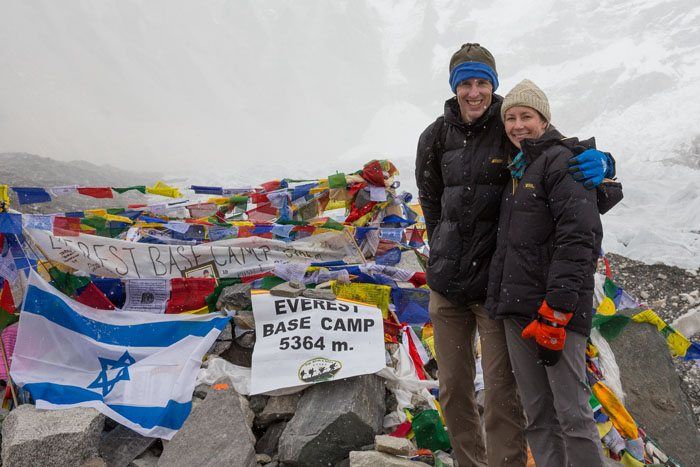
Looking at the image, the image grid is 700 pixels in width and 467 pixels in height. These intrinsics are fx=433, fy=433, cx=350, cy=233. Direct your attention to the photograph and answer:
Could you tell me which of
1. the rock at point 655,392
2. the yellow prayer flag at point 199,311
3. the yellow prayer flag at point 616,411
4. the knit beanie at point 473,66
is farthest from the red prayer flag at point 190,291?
the rock at point 655,392

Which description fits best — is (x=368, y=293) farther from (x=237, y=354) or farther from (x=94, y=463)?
(x=94, y=463)

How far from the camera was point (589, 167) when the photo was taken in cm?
203

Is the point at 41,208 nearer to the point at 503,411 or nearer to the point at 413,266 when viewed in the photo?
the point at 413,266

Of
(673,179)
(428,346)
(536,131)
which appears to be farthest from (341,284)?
(673,179)

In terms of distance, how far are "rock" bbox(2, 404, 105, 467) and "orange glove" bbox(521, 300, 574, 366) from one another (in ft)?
10.4

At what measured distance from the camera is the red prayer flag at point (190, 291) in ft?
15.0

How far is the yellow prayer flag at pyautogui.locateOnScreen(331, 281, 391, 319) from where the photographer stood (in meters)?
4.48

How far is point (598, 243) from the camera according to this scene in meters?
2.08

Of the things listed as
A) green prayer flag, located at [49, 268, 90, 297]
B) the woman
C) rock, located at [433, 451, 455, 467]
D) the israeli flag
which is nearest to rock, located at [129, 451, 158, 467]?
the israeli flag

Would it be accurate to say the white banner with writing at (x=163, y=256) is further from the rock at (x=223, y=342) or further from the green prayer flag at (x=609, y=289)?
the green prayer flag at (x=609, y=289)

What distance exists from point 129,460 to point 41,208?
16.8m

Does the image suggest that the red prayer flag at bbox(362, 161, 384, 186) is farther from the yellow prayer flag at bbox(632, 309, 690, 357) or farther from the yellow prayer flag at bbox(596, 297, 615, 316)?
the yellow prayer flag at bbox(632, 309, 690, 357)

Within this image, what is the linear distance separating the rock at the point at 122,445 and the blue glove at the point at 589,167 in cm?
353

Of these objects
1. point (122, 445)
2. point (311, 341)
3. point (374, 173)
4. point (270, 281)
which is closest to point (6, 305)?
point (122, 445)
